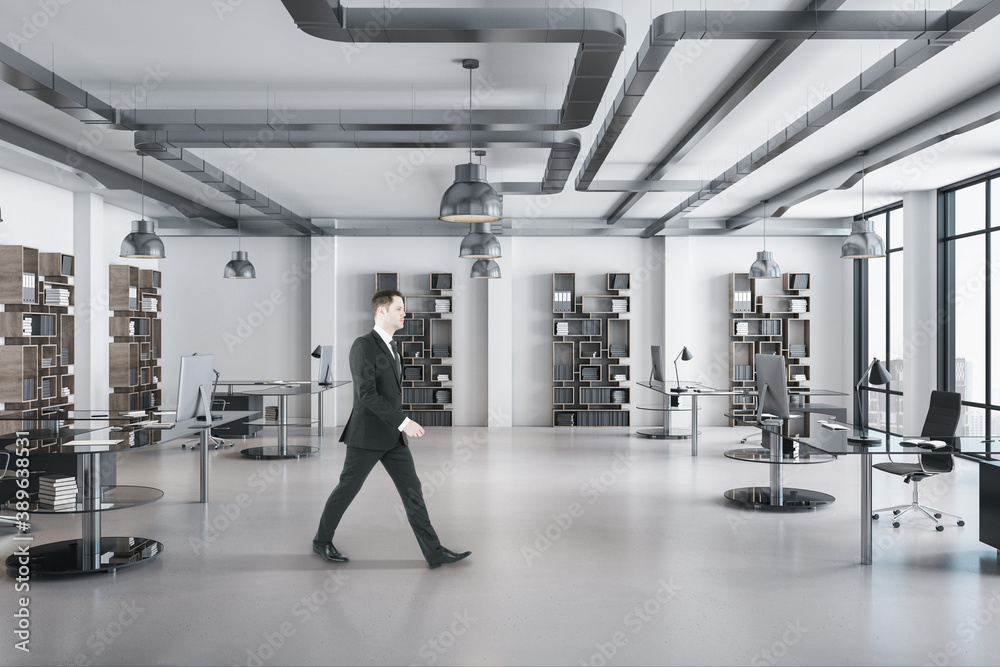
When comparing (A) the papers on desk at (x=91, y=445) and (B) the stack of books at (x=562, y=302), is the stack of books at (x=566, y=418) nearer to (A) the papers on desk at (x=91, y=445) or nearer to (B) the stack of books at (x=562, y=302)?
(B) the stack of books at (x=562, y=302)

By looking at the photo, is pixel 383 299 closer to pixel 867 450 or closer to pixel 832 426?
pixel 867 450

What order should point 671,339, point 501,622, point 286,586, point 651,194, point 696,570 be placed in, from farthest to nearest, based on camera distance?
point 671,339 < point 651,194 < point 696,570 < point 286,586 < point 501,622

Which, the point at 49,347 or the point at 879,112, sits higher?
the point at 879,112

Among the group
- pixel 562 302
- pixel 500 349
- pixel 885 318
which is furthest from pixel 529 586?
pixel 885 318

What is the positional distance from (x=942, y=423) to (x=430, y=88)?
4.56 m

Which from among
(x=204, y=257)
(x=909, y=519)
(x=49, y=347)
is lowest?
(x=909, y=519)

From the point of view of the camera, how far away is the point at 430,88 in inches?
220

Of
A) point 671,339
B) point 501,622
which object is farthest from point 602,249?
point 501,622

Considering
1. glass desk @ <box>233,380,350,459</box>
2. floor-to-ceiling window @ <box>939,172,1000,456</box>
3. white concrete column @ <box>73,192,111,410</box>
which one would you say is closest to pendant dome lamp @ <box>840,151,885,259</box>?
floor-to-ceiling window @ <box>939,172,1000,456</box>

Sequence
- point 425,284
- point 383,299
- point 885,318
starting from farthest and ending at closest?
point 425,284
point 885,318
point 383,299

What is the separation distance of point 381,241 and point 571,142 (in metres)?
6.40

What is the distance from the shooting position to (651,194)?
954 cm

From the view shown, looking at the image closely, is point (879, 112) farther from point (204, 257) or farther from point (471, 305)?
point (204, 257)

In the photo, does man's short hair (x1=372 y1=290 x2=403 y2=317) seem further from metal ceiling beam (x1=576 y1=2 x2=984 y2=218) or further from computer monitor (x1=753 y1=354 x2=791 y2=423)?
Result: computer monitor (x1=753 y1=354 x2=791 y2=423)
